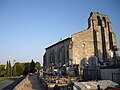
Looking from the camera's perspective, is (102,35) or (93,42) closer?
(93,42)

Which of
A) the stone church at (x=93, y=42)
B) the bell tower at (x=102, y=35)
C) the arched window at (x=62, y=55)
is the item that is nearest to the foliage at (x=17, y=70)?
the arched window at (x=62, y=55)

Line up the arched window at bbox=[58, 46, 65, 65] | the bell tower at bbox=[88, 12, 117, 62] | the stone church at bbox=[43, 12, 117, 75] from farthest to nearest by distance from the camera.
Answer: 1. the arched window at bbox=[58, 46, 65, 65]
2. the bell tower at bbox=[88, 12, 117, 62]
3. the stone church at bbox=[43, 12, 117, 75]

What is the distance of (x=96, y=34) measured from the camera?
39656 mm

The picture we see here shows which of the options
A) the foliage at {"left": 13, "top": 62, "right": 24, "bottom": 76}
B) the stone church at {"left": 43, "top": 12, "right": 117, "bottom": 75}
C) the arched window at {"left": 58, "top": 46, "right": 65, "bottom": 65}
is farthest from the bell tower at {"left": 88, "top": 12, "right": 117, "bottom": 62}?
the foliage at {"left": 13, "top": 62, "right": 24, "bottom": 76}

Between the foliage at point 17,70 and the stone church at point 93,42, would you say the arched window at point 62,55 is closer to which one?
the stone church at point 93,42

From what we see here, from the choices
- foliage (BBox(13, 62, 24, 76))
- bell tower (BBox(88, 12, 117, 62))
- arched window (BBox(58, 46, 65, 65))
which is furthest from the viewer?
foliage (BBox(13, 62, 24, 76))

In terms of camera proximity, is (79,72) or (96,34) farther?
(96,34)

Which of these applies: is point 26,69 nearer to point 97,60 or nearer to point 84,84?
point 97,60

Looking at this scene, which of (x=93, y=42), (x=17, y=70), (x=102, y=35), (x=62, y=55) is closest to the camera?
(x=93, y=42)

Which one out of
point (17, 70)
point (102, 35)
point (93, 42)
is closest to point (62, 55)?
point (93, 42)

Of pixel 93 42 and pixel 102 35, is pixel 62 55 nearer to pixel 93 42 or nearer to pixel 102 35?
pixel 93 42

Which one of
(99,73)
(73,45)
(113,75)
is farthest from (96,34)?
(113,75)

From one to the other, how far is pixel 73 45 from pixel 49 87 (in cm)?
1865

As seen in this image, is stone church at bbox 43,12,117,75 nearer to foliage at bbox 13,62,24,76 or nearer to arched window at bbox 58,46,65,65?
arched window at bbox 58,46,65,65
